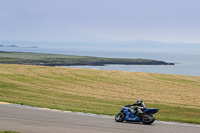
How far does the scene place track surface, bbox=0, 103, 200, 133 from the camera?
49.6 feet

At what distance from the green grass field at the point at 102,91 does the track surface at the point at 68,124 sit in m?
2.62

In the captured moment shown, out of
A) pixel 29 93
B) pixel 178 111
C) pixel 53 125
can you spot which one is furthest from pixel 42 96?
pixel 53 125

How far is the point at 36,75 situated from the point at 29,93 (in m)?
14.6

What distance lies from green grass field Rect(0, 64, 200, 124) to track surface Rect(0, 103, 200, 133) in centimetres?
262

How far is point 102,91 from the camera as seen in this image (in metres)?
37.6

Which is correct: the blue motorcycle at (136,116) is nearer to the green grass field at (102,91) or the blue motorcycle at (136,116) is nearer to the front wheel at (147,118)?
the front wheel at (147,118)

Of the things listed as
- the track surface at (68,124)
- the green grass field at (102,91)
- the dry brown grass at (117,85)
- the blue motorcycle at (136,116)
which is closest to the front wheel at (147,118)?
the blue motorcycle at (136,116)

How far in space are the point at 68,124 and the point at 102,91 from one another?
2105 cm

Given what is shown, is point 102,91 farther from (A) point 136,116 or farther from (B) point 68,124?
(B) point 68,124

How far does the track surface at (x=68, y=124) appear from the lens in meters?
15.1

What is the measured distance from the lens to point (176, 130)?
1578 centimetres

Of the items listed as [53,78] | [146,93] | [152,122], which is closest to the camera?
[152,122]

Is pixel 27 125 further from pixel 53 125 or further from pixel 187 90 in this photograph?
pixel 187 90

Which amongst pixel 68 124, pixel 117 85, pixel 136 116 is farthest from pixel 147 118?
pixel 117 85
